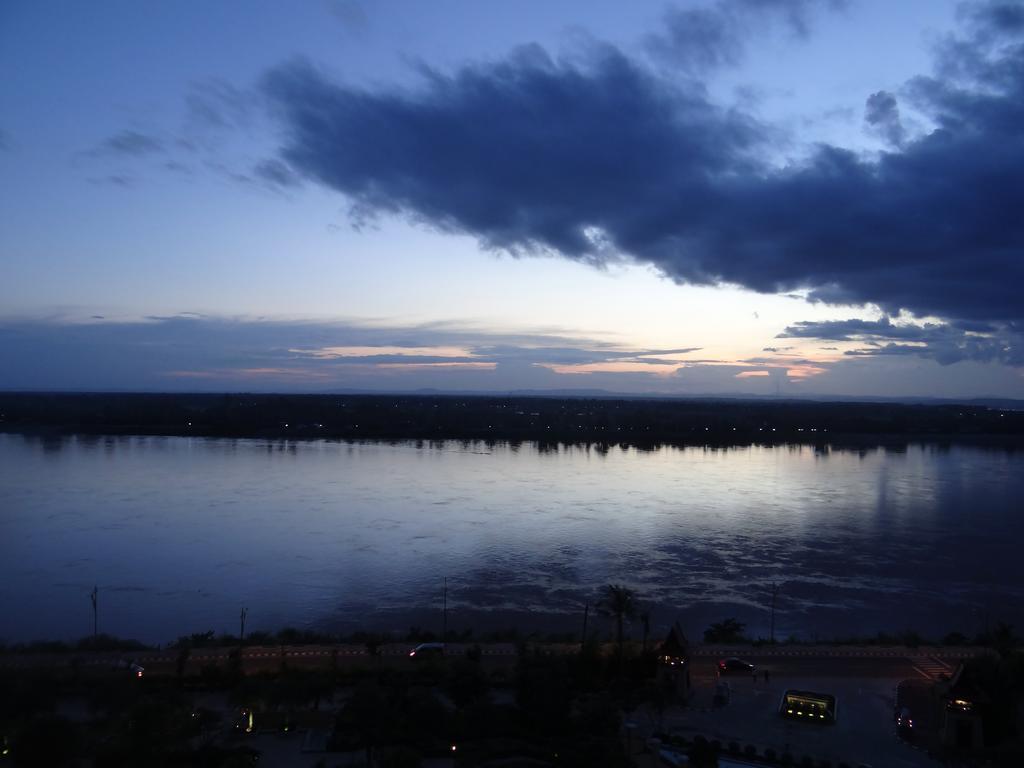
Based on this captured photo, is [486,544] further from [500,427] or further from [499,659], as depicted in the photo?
[500,427]

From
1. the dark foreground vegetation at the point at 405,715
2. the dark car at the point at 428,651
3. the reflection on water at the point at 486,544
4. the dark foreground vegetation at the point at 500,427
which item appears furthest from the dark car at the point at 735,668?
the dark foreground vegetation at the point at 500,427

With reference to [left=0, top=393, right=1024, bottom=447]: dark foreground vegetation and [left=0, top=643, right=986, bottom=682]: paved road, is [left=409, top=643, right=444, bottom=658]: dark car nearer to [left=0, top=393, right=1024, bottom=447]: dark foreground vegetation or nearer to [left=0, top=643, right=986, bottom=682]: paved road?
[left=0, top=643, right=986, bottom=682]: paved road

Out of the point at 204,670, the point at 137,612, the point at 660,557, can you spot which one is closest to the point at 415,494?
the point at 660,557

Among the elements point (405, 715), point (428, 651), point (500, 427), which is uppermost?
point (500, 427)

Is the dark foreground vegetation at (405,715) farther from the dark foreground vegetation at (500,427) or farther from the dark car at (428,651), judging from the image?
the dark foreground vegetation at (500,427)

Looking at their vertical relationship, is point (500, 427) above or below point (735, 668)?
above

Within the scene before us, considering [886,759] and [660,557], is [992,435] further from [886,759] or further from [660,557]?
[886,759]

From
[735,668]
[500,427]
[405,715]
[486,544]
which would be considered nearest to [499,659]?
[405,715]

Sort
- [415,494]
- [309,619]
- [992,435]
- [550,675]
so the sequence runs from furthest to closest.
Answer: [992,435], [415,494], [309,619], [550,675]
